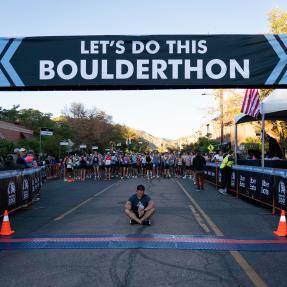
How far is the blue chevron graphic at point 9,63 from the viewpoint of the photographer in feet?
33.6

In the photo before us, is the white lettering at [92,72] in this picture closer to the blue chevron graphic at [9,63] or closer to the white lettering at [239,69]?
the blue chevron graphic at [9,63]

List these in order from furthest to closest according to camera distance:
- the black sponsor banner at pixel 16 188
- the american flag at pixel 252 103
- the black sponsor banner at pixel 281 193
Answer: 1. the american flag at pixel 252 103
2. the black sponsor banner at pixel 16 188
3. the black sponsor banner at pixel 281 193

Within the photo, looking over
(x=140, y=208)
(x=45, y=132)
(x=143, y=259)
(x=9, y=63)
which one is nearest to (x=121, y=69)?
(x=9, y=63)

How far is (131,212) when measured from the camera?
33.1 ft

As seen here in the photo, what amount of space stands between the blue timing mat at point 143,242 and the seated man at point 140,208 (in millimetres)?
1314

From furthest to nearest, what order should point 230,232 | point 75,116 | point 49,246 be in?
point 75,116 → point 230,232 → point 49,246

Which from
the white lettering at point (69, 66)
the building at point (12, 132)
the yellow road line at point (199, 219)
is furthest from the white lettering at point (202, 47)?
the building at point (12, 132)

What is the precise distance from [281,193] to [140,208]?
391 cm

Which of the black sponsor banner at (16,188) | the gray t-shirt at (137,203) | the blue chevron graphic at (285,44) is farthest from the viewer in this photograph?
the black sponsor banner at (16,188)

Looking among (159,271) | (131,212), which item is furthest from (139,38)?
(159,271)

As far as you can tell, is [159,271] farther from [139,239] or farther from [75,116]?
[75,116]

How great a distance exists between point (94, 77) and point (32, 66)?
4.80 ft

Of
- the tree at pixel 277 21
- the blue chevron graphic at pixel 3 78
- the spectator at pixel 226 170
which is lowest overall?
the spectator at pixel 226 170

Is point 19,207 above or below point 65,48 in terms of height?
below
